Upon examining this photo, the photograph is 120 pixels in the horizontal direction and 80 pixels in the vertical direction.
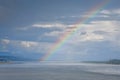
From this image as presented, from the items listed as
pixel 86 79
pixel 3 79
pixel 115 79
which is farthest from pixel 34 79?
pixel 115 79

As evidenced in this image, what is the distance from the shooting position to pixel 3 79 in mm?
61938

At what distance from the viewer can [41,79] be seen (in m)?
62.4

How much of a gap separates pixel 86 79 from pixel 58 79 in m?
5.71

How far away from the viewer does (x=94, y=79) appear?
204 ft

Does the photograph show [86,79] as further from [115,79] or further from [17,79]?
[17,79]

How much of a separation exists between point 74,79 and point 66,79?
1.57 meters

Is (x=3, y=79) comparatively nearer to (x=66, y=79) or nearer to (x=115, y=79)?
(x=66, y=79)

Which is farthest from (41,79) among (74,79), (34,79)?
(74,79)

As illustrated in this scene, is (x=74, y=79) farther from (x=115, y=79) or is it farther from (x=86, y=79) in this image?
(x=115, y=79)

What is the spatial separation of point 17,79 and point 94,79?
15043mm

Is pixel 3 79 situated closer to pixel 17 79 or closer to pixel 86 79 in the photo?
pixel 17 79

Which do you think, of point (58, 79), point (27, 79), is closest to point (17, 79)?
point (27, 79)

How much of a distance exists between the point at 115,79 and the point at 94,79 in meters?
4.03

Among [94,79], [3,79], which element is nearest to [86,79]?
[94,79]
